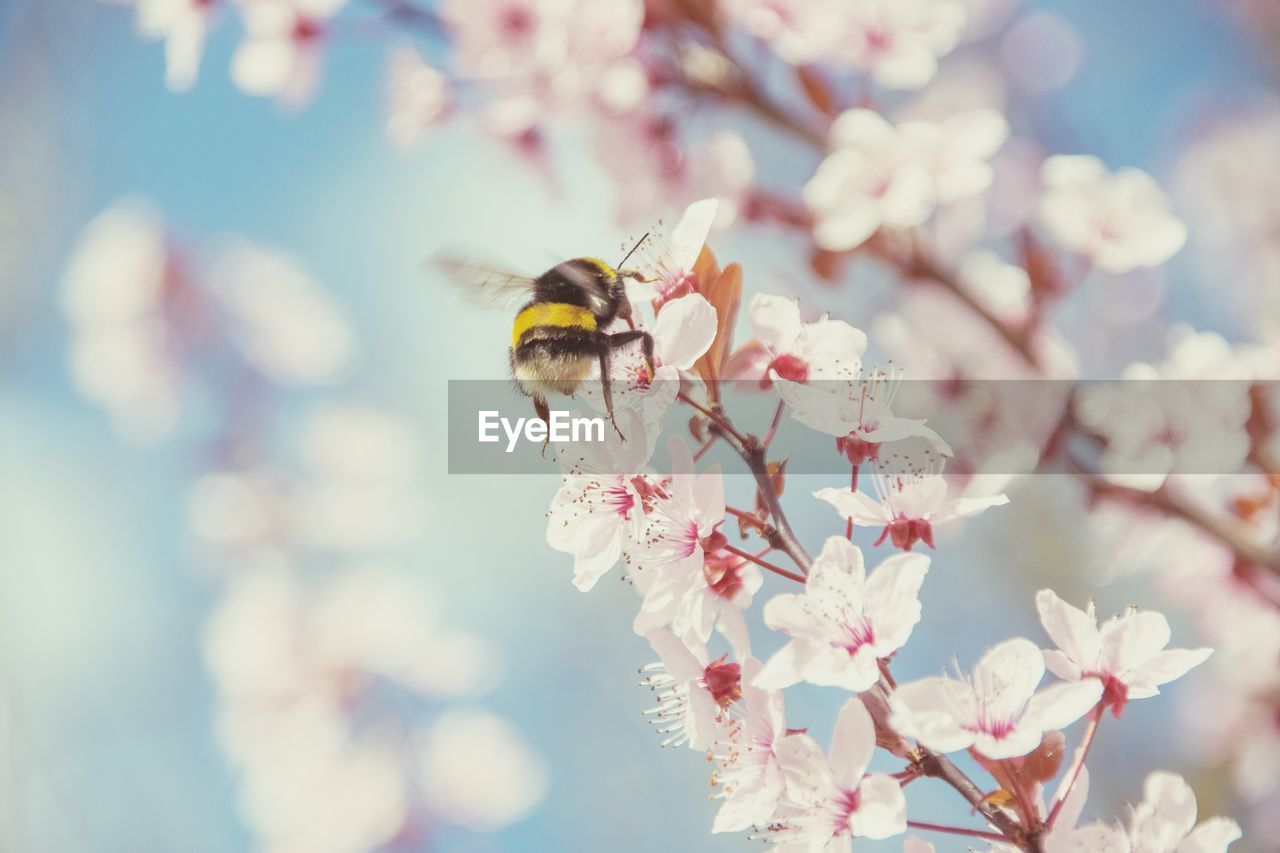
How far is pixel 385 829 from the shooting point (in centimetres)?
202

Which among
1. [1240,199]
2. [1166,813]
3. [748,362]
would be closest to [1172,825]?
[1166,813]

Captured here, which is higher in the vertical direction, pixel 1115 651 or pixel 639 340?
pixel 639 340

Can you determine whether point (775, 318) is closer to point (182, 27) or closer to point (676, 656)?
point (676, 656)

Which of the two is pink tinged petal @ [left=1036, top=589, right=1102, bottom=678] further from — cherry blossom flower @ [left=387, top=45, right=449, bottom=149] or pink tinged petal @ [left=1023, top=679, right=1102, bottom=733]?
cherry blossom flower @ [left=387, top=45, right=449, bottom=149]

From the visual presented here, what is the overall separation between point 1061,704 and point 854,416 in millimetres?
227

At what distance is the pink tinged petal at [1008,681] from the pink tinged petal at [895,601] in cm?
6

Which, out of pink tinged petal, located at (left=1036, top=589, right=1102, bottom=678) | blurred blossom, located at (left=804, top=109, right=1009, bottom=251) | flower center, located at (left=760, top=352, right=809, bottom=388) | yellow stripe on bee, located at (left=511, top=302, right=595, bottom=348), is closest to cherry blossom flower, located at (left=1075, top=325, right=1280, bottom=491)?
blurred blossom, located at (left=804, top=109, right=1009, bottom=251)

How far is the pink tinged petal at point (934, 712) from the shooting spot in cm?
54

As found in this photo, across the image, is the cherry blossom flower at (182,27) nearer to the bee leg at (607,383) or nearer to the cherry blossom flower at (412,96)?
the cherry blossom flower at (412,96)

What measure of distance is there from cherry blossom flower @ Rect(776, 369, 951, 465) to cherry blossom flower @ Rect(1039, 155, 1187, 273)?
0.55 meters

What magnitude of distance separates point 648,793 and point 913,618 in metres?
1.60

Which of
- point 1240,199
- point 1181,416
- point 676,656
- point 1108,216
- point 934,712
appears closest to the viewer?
point 934,712

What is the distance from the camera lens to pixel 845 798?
0.58 metres

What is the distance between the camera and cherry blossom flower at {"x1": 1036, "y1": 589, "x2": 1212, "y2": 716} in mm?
634
